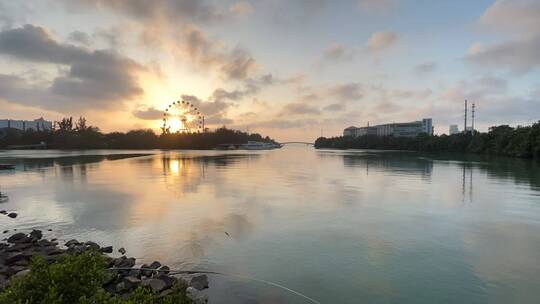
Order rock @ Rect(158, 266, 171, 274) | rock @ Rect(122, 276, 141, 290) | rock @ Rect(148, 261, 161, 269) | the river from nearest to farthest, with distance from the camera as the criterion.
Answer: rock @ Rect(122, 276, 141, 290), the river, rock @ Rect(158, 266, 171, 274), rock @ Rect(148, 261, 161, 269)

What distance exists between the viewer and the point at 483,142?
7462 cm

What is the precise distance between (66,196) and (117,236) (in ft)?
34.9

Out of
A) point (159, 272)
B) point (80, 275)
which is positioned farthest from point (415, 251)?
point (80, 275)

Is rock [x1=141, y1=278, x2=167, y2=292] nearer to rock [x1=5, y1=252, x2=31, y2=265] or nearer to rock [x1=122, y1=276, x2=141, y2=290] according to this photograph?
rock [x1=122, y1=276, x2=141, y2=290]

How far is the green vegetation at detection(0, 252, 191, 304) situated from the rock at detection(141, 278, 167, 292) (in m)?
2.64

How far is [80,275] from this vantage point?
428cm

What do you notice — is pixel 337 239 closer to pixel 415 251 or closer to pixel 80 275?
pixel 415 251

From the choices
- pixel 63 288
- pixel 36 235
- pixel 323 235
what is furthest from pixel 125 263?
pixel 323 235

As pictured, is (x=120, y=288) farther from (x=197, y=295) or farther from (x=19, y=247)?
(x=19, y=247)

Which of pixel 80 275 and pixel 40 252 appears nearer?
pixel 80 275

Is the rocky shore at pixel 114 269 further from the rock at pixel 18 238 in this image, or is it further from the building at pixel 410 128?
the building at pixel 410 128

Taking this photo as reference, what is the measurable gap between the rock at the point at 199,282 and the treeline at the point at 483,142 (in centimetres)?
6306

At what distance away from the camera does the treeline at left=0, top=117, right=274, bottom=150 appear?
381 feet

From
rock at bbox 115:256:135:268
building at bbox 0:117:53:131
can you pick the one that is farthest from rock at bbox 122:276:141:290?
building at bbox 0:117:53:131
